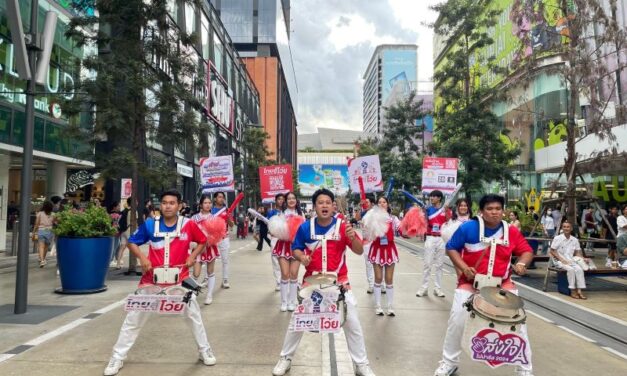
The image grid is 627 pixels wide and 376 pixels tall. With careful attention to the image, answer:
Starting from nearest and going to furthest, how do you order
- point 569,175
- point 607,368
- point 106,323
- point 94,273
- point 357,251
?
point 357,251 < point 607,368 < point 106,323 < point 94,273 < point 569,175

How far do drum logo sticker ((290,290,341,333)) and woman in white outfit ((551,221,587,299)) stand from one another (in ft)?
24.4

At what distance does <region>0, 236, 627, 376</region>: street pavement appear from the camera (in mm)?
5094

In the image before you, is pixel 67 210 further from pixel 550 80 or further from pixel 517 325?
pixel 550 80

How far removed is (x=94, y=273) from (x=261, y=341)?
4.62 meters

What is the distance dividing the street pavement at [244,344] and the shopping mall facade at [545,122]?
8.18 metres

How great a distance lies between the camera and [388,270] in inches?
316

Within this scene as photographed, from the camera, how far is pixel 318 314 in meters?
4.38

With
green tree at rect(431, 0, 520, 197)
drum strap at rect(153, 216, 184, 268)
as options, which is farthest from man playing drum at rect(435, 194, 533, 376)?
green tree at rect(431, 0, 520, 197)

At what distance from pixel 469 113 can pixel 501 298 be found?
61.9ft

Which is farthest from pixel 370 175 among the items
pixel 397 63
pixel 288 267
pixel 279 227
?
pixel 397 63

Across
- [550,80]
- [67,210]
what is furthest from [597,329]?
[550,80]

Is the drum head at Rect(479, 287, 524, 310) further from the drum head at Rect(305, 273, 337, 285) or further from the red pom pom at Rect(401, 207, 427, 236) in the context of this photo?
the red pom pom at Rect(401, 207, 427, 236)

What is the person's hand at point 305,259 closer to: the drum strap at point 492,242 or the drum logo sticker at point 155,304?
the drum logo sticker at point 155,304

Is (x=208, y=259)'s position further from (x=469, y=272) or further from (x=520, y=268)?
(x=520, y=268)
